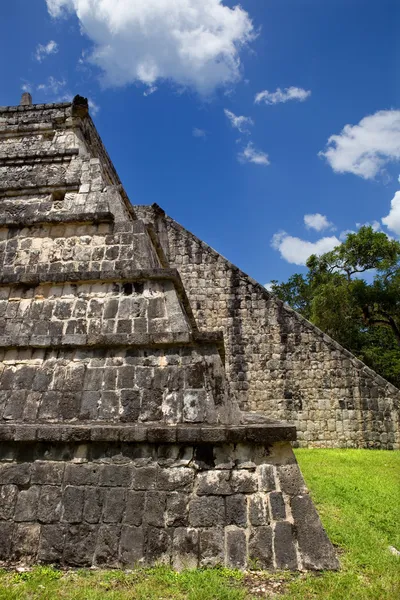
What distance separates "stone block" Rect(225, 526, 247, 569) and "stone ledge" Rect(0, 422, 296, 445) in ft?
2.47

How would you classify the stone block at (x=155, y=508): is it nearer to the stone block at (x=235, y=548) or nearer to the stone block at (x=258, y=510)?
the stone block at (x=235, y=548)

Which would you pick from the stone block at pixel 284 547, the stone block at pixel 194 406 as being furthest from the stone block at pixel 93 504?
the stone block at pixel 284 547

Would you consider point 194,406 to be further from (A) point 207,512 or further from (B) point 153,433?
(A) point 207,512

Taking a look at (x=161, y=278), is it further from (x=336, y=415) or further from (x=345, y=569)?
(x=336, y=415)

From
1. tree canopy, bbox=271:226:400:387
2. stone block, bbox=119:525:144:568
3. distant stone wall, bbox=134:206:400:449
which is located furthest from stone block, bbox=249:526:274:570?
tree canopy, bbox=271:226:400:387

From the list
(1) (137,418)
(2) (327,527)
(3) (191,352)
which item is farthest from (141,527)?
(2) (327,527)

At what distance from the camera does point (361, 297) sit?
800 inches

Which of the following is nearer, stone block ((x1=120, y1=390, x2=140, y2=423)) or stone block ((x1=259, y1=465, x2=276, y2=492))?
stone block ((x1=259, y1=465, x2=276, y2=492))

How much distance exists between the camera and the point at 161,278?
5051 millimetres

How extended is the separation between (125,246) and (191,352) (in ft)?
5.82

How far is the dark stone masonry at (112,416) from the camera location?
3.76 meters

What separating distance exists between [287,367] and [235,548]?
27.3 ft

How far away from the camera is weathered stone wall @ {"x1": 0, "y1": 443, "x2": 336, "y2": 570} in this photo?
3678 mm

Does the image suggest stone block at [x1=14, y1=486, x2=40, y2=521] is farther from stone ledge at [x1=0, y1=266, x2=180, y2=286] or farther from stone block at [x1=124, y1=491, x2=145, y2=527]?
stone ledge at [x1=0, y1=266, x2=180, y2=286]
